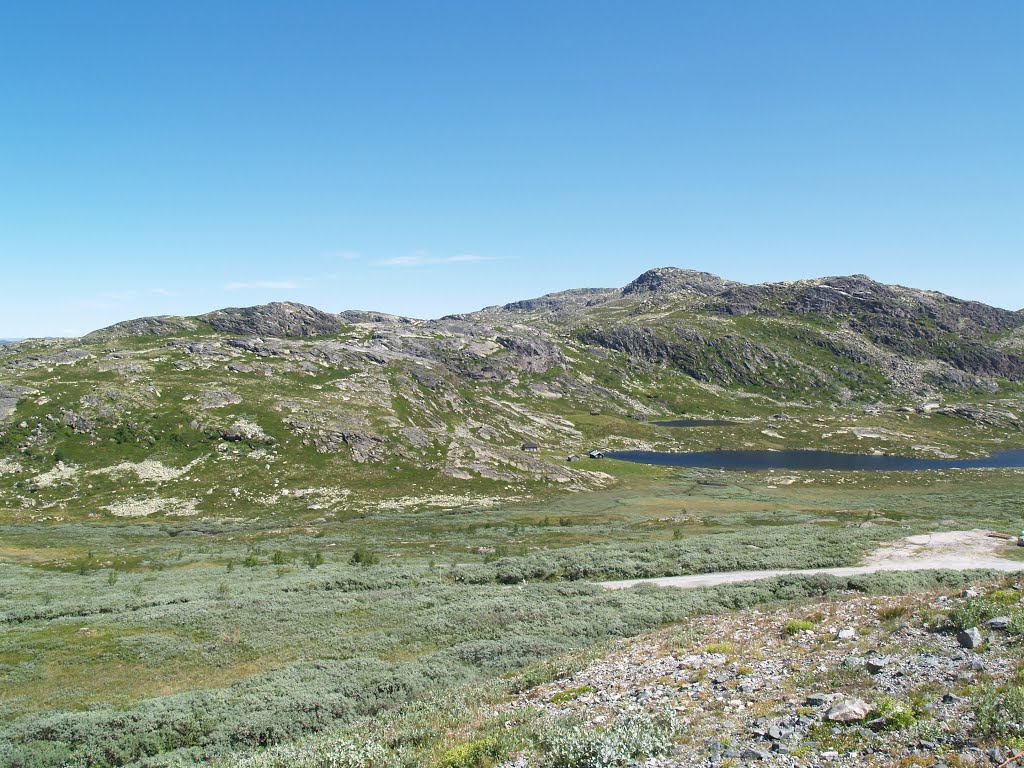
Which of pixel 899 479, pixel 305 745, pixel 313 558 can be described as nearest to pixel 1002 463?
pixel 899 479

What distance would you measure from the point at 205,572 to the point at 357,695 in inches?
1390

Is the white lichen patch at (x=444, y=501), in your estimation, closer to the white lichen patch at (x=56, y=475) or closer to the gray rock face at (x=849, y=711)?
the white lichen patch at (x=56, y=475)

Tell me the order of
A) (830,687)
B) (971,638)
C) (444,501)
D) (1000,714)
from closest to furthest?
(1000,714) < (830,687) < (971,638) < (444,501)

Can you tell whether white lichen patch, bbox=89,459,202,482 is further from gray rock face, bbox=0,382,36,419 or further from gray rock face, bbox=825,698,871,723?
gray rock face, bbox=825,698,871,723

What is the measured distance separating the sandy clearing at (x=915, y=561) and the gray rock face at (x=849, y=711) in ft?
89.2

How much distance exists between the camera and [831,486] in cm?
12875

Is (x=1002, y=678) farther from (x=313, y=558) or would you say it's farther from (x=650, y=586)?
(x=313, y=558)

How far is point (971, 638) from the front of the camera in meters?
18.0

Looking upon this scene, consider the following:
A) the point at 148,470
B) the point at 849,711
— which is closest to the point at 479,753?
the point at 849,711

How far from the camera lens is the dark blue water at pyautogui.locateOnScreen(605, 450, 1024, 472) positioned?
161750 millimetres

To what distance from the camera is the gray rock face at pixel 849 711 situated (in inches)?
536

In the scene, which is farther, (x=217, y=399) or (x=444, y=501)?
(x=217, y=399)

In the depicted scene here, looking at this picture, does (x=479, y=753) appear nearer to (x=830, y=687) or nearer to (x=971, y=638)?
(x=830, y=687)

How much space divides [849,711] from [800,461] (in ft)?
578
